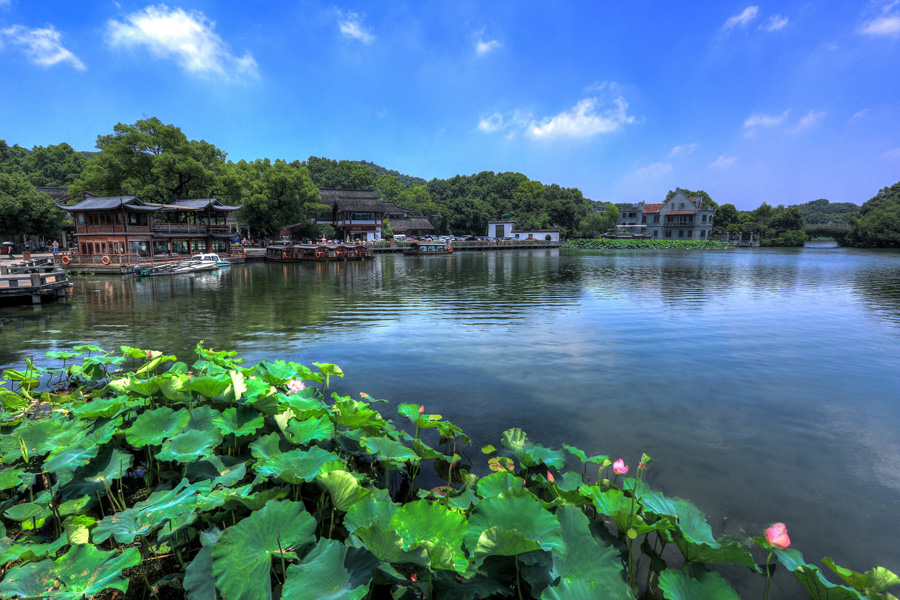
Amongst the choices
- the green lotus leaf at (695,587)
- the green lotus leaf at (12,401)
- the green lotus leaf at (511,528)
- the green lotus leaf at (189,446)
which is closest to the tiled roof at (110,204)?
the green lotus leaf at (12,401)

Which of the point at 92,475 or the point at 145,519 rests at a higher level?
the point at 145,519

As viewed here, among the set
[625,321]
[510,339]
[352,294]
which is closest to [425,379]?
[510,339]

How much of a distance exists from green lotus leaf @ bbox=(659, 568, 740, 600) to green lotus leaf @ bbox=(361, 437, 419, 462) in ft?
5.74

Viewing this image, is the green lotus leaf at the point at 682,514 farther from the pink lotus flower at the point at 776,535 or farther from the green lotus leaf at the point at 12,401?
the green lotus leaf at the point at 12,401

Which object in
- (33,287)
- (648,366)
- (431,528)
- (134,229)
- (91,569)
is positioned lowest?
(648,366)

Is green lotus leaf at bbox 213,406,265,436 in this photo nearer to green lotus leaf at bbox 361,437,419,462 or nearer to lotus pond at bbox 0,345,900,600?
lotus pond at bbox 0,345,900,600

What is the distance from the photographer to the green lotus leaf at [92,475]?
304 cm

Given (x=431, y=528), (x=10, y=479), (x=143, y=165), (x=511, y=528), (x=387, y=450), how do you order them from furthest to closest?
1. (x=143, y=165)
2. (x=387, y=450)
3. (x=10, y=479)
4. (x=511, y=528)
5. (x=431, y=528)

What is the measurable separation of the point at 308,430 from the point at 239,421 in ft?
2.17

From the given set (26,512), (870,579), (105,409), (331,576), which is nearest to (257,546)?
(331,576)

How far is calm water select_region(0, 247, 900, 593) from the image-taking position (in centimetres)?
471

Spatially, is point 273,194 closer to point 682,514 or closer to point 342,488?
point 342,488

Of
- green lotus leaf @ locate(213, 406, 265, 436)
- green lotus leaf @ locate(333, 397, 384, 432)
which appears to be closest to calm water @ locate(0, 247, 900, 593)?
green lotus leaf @ locate(333, 397, 384, 432)

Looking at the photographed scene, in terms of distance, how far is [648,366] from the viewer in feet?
28.7
